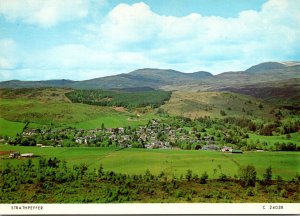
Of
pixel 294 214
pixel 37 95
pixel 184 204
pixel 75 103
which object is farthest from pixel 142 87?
pixel 294 214

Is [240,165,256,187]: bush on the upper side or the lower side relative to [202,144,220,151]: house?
lower

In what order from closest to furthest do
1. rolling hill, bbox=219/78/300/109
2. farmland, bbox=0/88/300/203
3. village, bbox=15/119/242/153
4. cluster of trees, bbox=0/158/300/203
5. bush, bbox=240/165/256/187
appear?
1. cluster of trees, bbox=0/158/300/203
2. farmland, bbox=0/88/300/203
3. bush, bbox=240/165/256/187
4. village, bbox=15/119/242/153
5. rolling hill, bbox=219/78/300/109

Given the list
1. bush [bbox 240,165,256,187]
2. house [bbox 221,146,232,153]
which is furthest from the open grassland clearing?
bush [bbox 240,165,256,187]

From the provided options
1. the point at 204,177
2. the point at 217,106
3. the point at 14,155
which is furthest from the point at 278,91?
the point at 14,155

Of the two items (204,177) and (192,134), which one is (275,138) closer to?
(192,134)

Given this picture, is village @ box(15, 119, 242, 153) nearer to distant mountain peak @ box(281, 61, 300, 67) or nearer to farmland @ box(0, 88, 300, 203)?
farmland @ box(0, 88, 300, 203)

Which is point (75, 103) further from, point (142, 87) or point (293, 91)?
point (293, 91)
